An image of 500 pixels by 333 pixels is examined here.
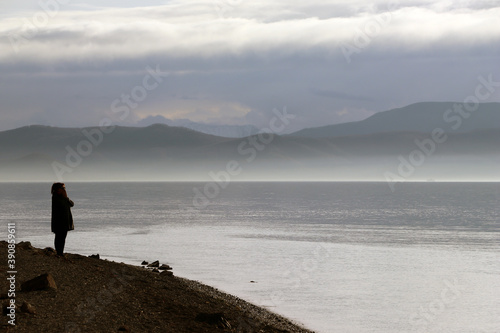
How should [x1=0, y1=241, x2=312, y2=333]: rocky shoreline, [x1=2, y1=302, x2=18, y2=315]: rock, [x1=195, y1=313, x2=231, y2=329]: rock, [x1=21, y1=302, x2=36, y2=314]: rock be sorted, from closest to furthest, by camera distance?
1. [x1=2, y1=302, x2=18, y2=315]: rock
2. [x1=21, y1=302, x2=36, y2=314]: rock
3. [x1=0, y1=241, x2=312, y2=333]: rocky shoreline
4. [x1=195, y1=313, x2=231, y2=329]: rock

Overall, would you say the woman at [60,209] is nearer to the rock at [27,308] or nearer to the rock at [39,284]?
the rock at [39,284]

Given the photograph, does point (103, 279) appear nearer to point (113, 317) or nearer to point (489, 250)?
point (113, 317)

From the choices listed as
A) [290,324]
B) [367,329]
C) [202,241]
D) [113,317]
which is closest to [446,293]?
[367,329]

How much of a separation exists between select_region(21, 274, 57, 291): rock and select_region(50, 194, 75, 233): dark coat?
4.54 meters

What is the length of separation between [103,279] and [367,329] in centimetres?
902

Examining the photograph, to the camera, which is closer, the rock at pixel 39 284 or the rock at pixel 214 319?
the rock at pixel 39 284

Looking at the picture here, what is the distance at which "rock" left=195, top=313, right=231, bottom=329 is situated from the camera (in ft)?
56.0

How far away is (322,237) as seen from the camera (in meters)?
57.8

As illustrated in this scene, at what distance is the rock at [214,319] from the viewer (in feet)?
56.0

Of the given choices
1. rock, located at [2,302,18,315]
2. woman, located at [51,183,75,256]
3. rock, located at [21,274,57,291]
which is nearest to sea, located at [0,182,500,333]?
woman, located at [51,183,75,256]

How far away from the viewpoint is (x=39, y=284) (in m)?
17.0

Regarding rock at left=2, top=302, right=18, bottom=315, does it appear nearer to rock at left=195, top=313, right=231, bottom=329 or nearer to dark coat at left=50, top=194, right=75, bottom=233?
rock at left=195, top=313, right=231, bottom=329

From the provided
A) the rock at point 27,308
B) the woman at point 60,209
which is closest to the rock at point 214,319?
the rock at point 27,308

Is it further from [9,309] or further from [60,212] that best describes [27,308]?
[60,212]
